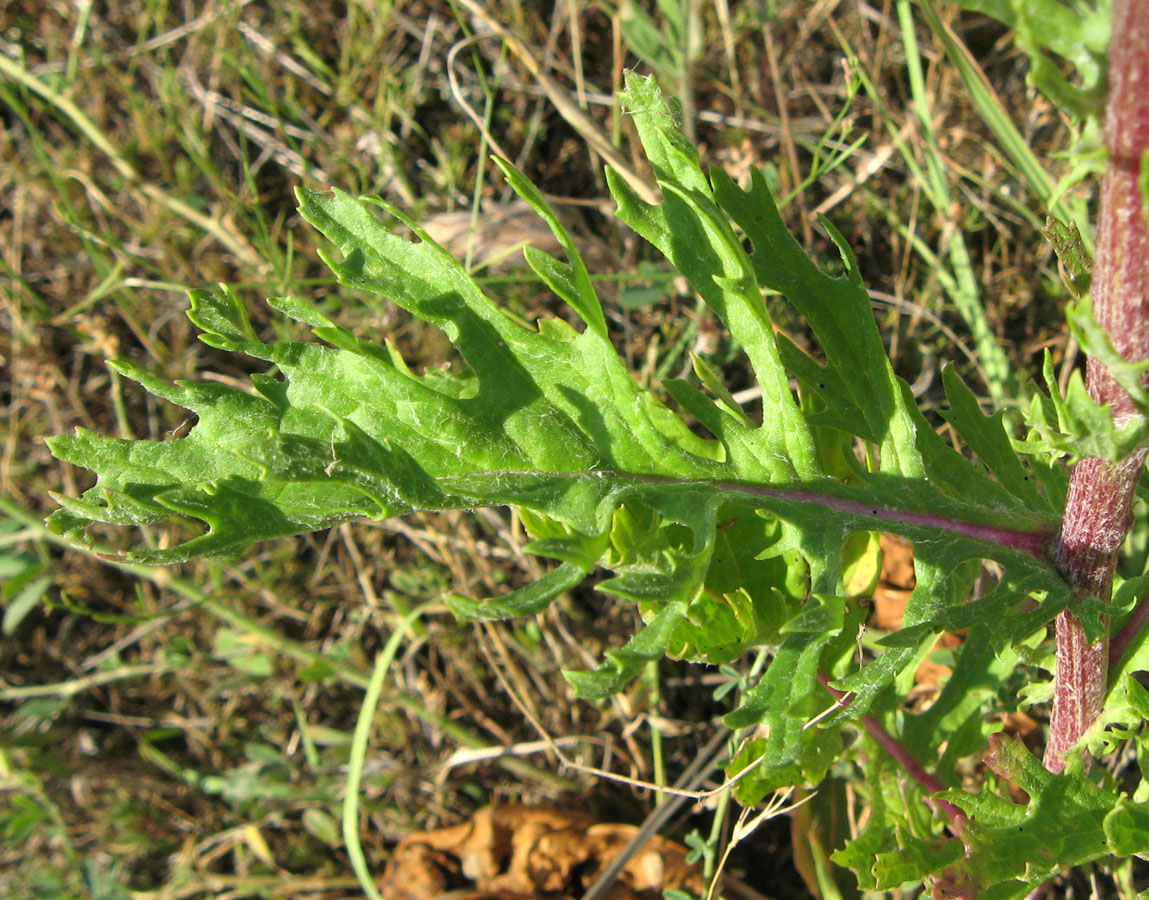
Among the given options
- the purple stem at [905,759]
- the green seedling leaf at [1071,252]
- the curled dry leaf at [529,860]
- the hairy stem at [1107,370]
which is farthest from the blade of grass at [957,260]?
the curled dry leaf at [529,860]

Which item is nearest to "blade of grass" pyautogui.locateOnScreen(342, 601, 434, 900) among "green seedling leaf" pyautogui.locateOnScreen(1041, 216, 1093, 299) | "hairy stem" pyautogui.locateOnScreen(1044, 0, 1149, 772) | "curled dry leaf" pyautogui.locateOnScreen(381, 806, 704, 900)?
"curled dry leaf" pyautogui.locateOnScreen(381, 806, 704, 900)

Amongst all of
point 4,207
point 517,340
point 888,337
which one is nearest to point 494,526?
point 888,337

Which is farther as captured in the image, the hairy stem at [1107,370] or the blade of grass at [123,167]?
the blade of grass at [123,167]

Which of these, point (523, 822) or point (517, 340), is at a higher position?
point (517, 340)

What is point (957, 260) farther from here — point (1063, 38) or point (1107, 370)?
point (1063, 38)

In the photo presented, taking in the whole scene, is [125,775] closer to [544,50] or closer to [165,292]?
[165,292]

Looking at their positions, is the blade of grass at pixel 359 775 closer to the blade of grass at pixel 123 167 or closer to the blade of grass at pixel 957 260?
the blade of grass at pixel 123 167

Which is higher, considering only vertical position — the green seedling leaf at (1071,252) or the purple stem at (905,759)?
the green seedling leaf at (1071,252)
